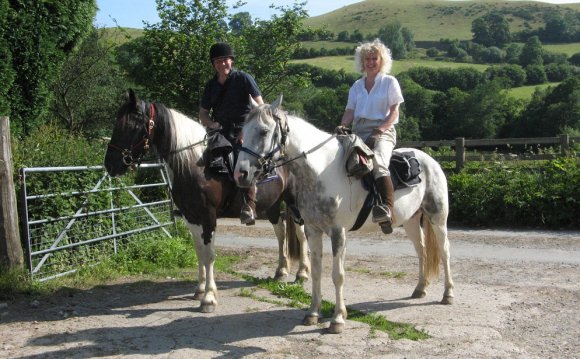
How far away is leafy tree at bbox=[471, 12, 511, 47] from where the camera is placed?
10006cm

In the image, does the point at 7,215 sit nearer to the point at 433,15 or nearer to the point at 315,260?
the point at 315,260

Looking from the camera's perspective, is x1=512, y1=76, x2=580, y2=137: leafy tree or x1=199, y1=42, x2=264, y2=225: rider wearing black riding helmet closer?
x1=199, y1=42, x2=264, y2=225: rider wearing black riding helmet

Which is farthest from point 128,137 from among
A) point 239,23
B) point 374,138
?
point 239,23

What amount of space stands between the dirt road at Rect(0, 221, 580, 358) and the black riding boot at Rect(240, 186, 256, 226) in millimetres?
1101

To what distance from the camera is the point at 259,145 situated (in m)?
4.88

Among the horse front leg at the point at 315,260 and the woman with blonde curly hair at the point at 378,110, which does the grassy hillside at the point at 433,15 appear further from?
the horse front leg at the point at 315,260

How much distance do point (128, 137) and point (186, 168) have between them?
75 cm

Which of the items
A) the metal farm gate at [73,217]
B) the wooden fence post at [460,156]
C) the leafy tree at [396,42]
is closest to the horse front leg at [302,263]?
the metal farm gate at [73,217]

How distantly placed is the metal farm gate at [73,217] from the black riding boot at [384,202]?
3.69 meters

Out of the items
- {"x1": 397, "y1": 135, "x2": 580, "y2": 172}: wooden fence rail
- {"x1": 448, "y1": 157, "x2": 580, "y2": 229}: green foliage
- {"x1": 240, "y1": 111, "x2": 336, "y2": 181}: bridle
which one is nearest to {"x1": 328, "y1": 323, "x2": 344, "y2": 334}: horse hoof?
{"x1": 240, "y1": 111, "x2": 336, "y2": 181}: bridle

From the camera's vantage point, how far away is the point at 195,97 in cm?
1783

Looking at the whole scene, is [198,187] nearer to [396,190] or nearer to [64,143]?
[396,190]

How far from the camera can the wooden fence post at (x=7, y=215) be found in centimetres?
668

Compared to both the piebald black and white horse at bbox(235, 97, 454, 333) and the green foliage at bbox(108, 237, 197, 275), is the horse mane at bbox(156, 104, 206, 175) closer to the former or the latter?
the piebald black and white horse at bbox(235, 97, 454, 333)
